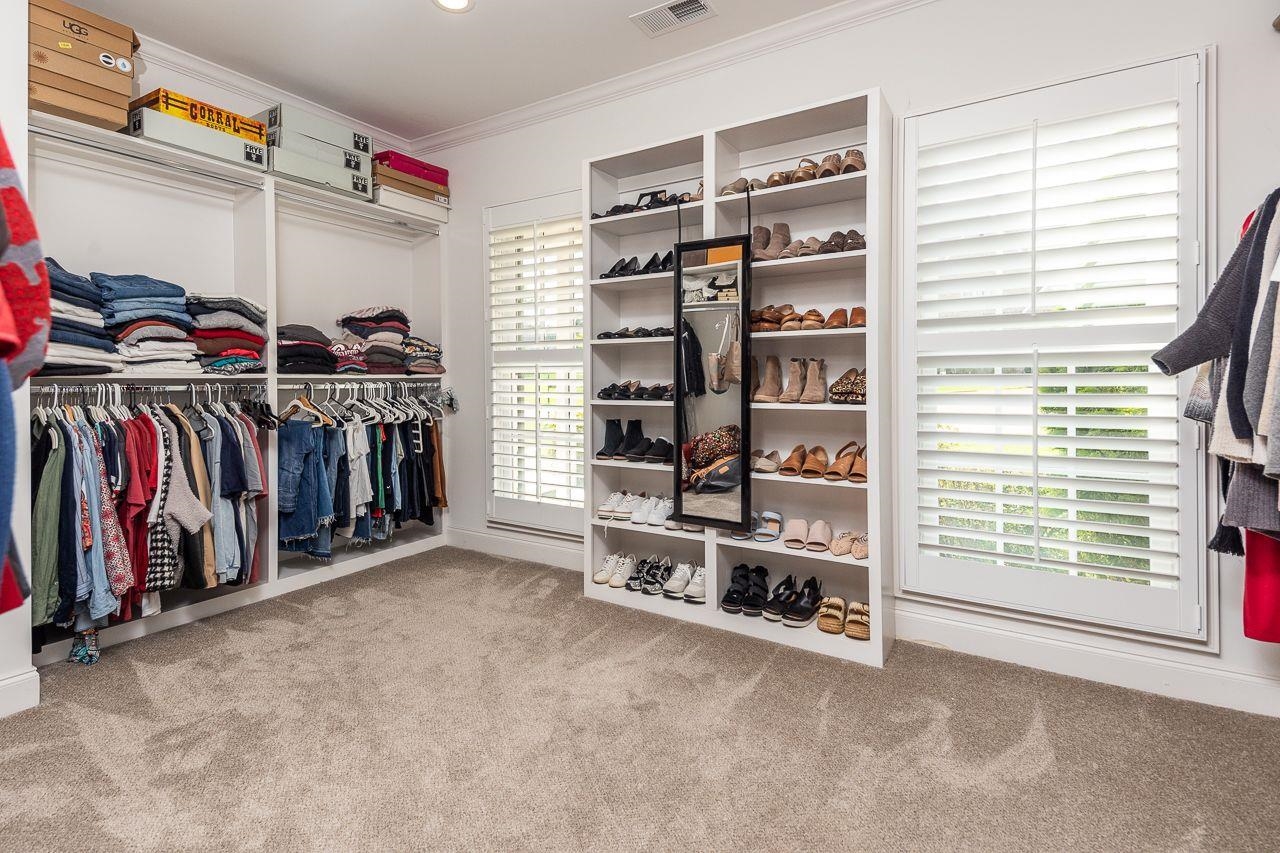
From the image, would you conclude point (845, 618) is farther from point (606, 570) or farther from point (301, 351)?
point (301, 351)

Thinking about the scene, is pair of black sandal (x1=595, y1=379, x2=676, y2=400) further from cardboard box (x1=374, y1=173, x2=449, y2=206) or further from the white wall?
cardboard box (x1=374, y1=173, x2=449, y2=206)

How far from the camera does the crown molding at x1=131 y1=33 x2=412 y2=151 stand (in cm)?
297

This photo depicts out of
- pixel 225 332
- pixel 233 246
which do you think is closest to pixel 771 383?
pixel 225 332

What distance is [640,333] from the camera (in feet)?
10.1

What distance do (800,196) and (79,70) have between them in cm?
282

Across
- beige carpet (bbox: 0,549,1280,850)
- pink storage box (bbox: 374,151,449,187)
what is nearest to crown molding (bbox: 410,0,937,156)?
pink storage box (bbox: 374,151,449,187)

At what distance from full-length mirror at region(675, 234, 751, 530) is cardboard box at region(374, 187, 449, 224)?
1.92 meters

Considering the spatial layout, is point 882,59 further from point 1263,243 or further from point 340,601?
point 340,601

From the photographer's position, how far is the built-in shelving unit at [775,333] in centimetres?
245

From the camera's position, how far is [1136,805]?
5.35 ft

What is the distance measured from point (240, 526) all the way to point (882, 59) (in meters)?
3.41

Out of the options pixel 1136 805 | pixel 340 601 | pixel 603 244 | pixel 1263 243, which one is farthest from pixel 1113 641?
pixel 340 601

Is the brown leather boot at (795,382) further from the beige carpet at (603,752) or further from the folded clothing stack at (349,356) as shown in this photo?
the folded clothing stack at (349,356)

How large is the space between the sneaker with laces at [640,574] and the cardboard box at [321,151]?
8.55 feet
